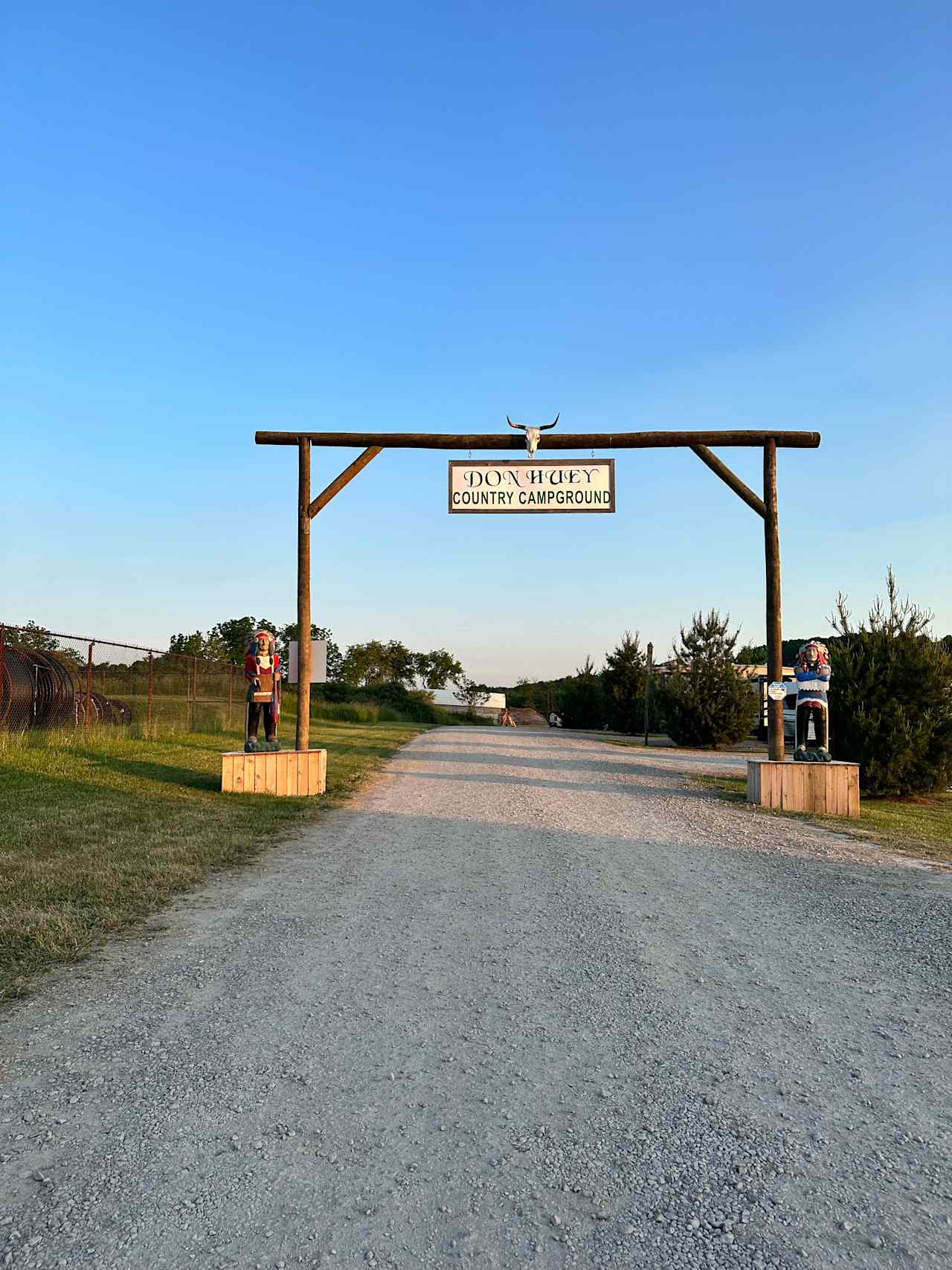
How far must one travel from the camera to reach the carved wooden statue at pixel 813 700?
1109 centimetres

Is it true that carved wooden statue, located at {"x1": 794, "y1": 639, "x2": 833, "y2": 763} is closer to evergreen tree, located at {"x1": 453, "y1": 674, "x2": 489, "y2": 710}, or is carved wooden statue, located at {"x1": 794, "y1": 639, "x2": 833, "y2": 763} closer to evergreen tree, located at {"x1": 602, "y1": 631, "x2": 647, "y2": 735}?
evergreen tree, located at {"x1": 602, "y1": 631, "x2": 647, "y2": 735}

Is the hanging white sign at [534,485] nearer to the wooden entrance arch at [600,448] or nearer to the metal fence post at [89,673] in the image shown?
the wooden entrance arch at [600,448]

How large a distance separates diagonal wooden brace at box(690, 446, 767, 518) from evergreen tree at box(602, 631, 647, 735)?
21.3 meters

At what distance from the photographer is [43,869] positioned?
597cm

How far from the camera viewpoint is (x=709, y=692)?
24.9 metres

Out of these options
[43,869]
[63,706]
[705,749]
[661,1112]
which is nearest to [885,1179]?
[661,1112]

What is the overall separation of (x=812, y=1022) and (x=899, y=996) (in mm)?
702

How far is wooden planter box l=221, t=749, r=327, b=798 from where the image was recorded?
10.6 m

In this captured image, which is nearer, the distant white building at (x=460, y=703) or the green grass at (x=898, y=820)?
the green grass at (x=898, y=820)

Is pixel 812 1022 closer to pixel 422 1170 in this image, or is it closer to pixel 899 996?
pixel 899 996

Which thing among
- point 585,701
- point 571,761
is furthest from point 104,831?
point 585,701

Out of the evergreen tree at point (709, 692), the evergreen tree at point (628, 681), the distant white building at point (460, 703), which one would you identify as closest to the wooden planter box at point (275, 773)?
the evergreen tree at point (709, 692)

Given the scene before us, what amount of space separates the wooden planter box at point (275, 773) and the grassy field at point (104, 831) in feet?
0.91

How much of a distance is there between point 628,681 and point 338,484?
23.3 meters
